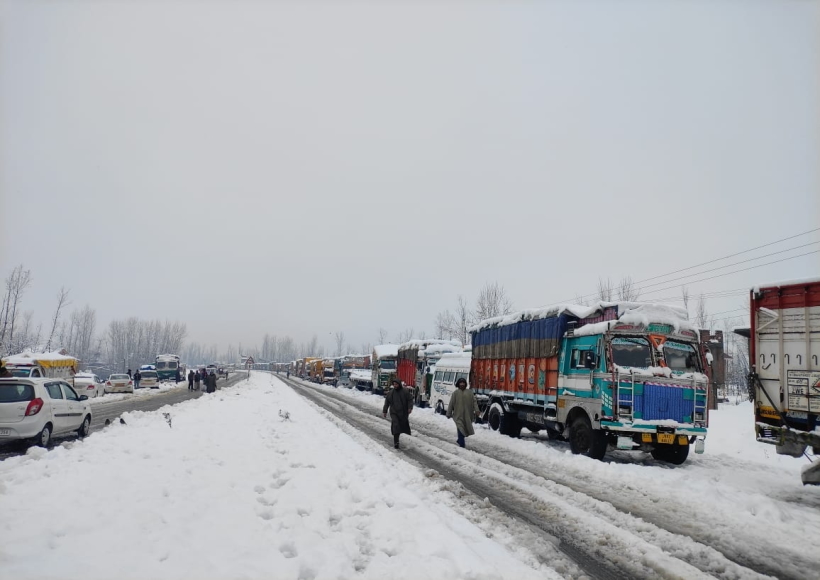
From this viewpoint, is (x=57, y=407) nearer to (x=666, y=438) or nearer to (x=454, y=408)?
(x=454, y=408)

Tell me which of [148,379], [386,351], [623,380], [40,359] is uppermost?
[623,380]

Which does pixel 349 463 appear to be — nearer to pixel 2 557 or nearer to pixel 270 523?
pixel 270 523

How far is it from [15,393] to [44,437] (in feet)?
4.18

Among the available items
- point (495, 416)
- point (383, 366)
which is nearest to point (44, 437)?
point (495, 416)

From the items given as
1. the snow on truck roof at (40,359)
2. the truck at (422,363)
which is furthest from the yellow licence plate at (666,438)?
the snow on truck roof at (40,359)

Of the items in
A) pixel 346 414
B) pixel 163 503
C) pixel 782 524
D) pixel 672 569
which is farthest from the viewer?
pixel 346 414

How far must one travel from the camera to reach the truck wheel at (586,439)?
434 inches

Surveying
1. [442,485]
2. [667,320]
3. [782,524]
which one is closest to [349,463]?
[442,485]

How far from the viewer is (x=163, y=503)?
5.96m

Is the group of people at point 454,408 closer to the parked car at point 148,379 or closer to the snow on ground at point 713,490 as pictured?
the snow on ground at point 713,490

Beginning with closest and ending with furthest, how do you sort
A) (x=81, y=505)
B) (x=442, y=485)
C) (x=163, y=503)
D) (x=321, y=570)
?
(x=321, y=570)
(x=81, y=505)
(x=163, y=503)
(x=442, y=485)

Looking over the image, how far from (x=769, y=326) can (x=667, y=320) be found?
2678 millimetres

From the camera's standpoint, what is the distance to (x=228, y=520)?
5641 mm

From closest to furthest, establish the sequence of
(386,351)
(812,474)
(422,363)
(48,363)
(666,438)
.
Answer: (812,474), (666,438), (422,363), (48,363), (386,351)
